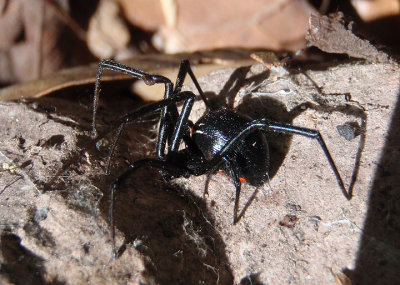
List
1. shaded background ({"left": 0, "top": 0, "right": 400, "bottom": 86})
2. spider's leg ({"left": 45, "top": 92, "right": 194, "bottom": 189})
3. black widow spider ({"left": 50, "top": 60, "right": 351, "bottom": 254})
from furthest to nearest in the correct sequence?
shaded background ({"left": 0, "top": 0, "right": 400, "bottom": 86}) < black widow spider ({"left": 50, "top": 60, "right": 351, "bottom": 254}) < spider's leg ({"left": 45, "top": 92, "right": 194, "bottom": 189})

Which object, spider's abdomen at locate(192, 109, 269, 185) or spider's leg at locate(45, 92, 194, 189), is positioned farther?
spider's abdomen at locate(192, 109, 269, 185)

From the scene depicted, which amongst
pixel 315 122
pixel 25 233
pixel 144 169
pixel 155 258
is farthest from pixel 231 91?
pixel 25 233

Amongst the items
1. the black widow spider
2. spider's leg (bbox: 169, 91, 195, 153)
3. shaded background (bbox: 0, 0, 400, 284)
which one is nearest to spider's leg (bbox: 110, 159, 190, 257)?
the black widow spider

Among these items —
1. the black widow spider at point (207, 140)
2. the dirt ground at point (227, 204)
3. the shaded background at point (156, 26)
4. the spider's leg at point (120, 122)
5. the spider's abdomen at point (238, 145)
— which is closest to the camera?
the dirt ground at point (227, 204)

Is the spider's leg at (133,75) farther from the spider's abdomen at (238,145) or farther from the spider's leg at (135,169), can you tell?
the spider's leg at (135,169)

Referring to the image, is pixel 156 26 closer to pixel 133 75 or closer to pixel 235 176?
pixel 133 75

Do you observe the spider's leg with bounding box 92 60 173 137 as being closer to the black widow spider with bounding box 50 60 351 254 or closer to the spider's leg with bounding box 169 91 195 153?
the black widow spider with bounding box 50 60 351 254

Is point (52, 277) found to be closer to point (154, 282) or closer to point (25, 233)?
point (25, 233)

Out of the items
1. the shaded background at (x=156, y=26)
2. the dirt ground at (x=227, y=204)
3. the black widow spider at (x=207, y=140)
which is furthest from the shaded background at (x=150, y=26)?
the black widow spider at (x=207, y=140)
